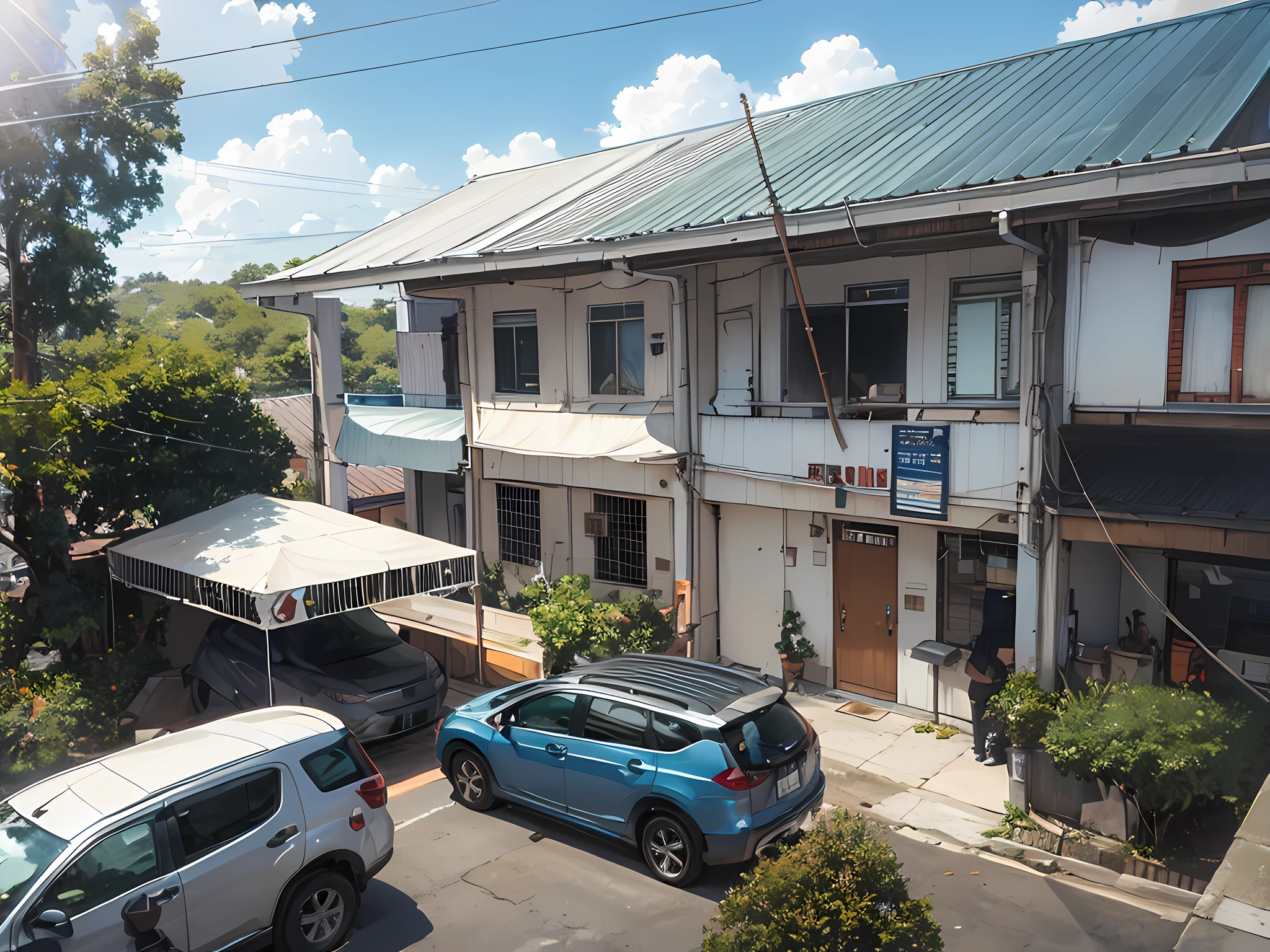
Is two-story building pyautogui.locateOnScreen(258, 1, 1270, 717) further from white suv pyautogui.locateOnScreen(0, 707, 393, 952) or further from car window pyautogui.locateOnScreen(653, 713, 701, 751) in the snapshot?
white suv pyautogui.locateOnScreen(0, 707, 393, 952)

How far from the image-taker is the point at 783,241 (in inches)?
425

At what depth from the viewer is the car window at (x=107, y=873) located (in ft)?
19.4

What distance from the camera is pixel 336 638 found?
12.6 m

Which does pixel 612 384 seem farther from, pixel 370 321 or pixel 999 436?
pixel 370 321

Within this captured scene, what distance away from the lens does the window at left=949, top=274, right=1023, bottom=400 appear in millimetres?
11312

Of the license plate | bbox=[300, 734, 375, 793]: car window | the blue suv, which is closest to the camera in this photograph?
bbox=[300, 734, 375, 793]: car window

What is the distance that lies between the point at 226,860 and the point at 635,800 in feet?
11.3

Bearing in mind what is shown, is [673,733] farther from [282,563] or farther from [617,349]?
[617,349]

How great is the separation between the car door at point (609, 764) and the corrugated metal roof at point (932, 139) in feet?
22.4

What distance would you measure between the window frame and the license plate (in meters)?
8.37

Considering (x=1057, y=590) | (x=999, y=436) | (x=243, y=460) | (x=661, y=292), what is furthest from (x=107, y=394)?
(x=1057, y=590)

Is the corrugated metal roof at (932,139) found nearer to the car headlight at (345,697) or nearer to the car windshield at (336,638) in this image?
the car windshield at (336,638)

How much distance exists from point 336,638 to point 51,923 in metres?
6.97

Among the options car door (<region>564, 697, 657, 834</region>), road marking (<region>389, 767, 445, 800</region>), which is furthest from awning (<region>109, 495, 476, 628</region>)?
car door (<region>564, 697, 657, 834</region>)
